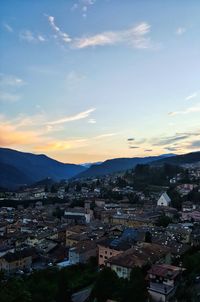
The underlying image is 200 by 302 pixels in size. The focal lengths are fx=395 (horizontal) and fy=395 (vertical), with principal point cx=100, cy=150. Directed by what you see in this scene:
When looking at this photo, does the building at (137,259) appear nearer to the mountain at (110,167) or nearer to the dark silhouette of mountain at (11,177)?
the dark silhouette of mountain at (11,177)

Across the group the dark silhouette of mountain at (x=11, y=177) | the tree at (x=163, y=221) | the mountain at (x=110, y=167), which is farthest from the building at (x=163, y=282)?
the mountain at (x=110, y=167)

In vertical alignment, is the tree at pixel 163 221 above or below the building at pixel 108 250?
above

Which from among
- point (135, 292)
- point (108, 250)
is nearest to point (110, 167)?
point (108, 250)

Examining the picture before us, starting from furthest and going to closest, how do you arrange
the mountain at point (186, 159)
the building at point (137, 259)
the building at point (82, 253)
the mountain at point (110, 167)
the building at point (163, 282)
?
the mountain at point (110, 167), the mountain at point (186, 159), the building at point (82, 253), the building at point (137, 259), the building at point (163, 282)

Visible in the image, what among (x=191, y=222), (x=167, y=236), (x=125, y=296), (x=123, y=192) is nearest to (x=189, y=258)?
(x=125, y=296)

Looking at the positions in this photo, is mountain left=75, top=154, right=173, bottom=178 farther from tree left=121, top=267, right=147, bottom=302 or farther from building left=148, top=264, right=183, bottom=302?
tree left=121, top=267, right=147, bottom=302

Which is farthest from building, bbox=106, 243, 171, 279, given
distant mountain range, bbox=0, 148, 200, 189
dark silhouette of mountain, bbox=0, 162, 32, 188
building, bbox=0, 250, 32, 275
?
dark silhouette of mountain, bbox=0, 162, 32, 188

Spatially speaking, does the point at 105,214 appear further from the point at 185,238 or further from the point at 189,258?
the point at 189,258
